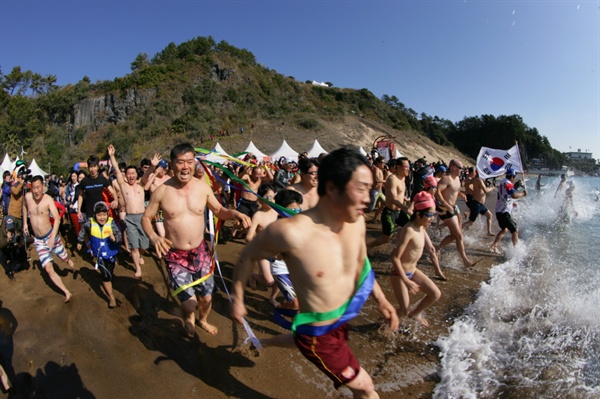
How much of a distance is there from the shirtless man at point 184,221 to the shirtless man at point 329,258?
1.72m

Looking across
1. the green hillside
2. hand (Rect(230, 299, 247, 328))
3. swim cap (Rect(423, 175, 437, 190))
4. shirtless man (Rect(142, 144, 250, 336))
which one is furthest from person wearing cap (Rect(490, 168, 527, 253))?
the green hillside

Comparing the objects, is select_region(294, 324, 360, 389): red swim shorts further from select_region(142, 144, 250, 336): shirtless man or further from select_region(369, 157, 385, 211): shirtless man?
select_region(369, 157, 385, 211): shirtless man

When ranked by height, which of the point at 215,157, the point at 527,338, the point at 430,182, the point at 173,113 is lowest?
the point at 527,338

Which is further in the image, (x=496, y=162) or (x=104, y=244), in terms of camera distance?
(x=496, y=162)

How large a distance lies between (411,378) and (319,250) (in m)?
2.18

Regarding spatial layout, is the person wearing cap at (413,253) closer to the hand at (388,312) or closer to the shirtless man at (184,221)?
the hand at (388,312)

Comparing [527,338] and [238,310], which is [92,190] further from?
[527,338]

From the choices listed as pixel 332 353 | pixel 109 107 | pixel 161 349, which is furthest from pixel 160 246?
pixel 109 107

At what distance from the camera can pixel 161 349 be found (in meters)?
4.00

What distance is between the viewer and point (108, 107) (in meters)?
46.9

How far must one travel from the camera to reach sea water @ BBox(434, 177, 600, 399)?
3363mm

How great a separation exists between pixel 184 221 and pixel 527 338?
3987 millimetres

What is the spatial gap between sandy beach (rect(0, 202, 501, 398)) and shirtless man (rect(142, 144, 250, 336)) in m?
0.63

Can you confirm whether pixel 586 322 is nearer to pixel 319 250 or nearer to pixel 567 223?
pixel 319 250
